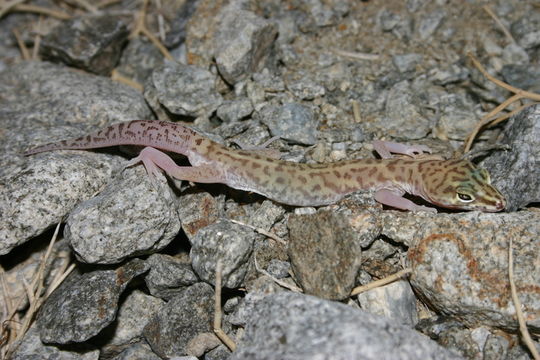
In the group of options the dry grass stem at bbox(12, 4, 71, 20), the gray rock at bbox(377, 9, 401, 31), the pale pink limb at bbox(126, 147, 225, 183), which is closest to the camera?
the pale pink limb at bbox(126, 147, 225, 183)

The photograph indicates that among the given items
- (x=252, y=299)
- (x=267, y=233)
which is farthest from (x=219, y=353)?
(x=267, y=233)

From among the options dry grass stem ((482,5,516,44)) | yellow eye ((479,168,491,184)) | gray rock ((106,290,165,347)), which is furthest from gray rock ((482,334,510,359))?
dry grass stem ((482,5,516,44))

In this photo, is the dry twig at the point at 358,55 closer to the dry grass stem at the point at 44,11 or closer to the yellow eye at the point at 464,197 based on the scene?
the yellow eye at the point at 464,197

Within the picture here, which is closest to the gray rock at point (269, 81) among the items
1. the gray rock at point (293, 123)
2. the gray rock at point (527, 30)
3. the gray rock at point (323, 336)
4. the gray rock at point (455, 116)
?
the gray rock at point (293, 123)

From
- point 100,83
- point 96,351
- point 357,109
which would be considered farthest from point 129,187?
point 357,109

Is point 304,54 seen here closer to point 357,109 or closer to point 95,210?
point 357,109

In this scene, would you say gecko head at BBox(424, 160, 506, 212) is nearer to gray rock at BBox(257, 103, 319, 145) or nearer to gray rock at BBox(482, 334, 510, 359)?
gray rock at BBox(482, 334, 510, 359)
